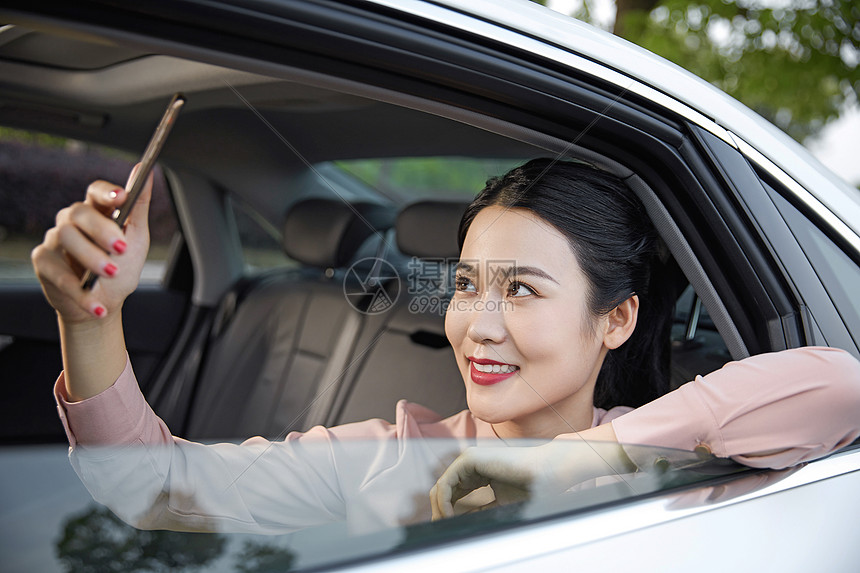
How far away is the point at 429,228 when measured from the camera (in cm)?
197

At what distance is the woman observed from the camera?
852mm

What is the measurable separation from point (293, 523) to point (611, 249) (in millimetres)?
703

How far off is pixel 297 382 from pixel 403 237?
643 millimetres

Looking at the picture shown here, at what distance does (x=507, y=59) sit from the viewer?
2.86 feet

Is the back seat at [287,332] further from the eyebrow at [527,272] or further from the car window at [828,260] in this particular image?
the car window at [828,260]

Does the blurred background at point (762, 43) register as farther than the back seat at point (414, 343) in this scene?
Yes

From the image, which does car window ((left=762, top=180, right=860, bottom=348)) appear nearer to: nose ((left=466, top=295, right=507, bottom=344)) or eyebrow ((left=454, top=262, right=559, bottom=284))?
eyebrow ((left=454, top=262, right=559, bottom=284))

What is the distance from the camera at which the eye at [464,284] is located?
1.19 metres

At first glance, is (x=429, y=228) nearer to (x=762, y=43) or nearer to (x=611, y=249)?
(x=611, y=249)

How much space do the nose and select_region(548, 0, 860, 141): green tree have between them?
338cm

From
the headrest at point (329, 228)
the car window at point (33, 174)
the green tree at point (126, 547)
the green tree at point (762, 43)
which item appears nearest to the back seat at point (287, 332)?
the headrest at point (329, 228)

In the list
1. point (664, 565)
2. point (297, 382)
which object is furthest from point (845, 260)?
point (297, 382)

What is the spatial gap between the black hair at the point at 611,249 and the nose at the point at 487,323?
7.0 inches

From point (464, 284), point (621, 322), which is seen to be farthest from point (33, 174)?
point (621, 322)
